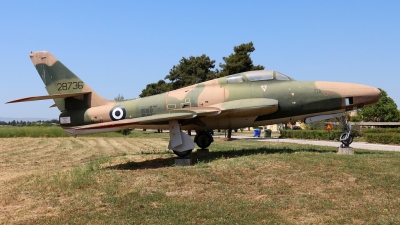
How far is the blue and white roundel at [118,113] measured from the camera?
14.5m

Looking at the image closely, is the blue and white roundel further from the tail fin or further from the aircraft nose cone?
the aircraft nose cone

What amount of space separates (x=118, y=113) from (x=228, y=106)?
462 centimetres

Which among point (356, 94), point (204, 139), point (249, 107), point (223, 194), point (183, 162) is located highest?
point (356, 94)

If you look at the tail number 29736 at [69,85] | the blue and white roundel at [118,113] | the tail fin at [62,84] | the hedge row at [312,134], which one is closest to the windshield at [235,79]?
the blue and white roundel at [118,113]

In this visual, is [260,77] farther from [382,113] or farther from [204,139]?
[382,113]

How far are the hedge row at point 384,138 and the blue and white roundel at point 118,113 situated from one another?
23.3 meters

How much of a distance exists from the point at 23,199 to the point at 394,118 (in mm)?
65708

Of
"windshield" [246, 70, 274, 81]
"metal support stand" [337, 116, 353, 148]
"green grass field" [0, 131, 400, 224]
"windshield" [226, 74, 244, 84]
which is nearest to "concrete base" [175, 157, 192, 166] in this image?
"green grass field" [0, 131, 400, 224]

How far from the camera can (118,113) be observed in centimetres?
1459

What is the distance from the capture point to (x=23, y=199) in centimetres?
838

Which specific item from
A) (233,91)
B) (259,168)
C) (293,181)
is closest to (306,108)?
(233,91)

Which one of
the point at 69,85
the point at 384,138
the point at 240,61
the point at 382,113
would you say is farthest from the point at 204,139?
the point at 382,113

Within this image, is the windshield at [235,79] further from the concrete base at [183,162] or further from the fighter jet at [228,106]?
the concrete base at [183,162]

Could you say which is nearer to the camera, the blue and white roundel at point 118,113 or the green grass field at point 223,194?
the green grass field at point 223,194
